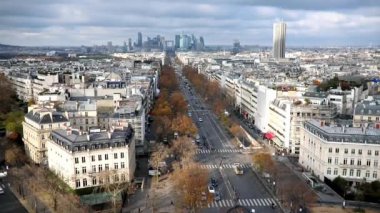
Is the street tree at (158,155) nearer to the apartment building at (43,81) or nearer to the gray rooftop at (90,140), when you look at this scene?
the gray rooftop at (90,140)

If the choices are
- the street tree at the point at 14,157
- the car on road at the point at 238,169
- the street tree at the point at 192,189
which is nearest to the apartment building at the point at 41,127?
the street tree at the point at 14,157

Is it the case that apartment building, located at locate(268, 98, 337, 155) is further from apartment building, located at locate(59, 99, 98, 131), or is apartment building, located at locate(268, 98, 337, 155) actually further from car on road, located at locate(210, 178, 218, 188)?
apartment building, located at locate(59, 99, 98, 131)

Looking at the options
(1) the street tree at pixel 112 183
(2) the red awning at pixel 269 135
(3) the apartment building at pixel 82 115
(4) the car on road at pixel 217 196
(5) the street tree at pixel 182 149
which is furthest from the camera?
(2) the red awning at pixel 269 135

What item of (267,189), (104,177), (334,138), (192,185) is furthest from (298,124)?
(104,177)

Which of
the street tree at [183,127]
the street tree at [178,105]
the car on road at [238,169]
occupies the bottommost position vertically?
the car on road at [238,169]

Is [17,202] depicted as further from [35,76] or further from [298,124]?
[35,76]

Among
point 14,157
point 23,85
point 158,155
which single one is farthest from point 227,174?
point 23,85
